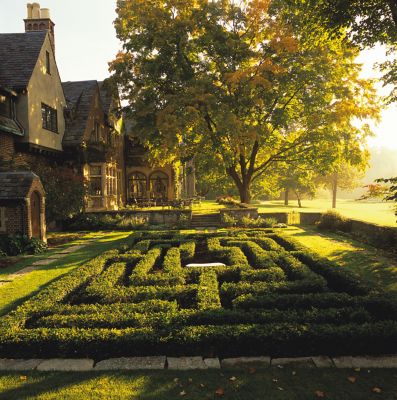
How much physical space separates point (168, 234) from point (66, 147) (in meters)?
10.6

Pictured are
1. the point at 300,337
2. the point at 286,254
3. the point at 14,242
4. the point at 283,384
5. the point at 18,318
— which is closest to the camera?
the point at 283,384

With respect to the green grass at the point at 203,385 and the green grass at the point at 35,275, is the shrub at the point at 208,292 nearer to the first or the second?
the green grass at the point at 203,385

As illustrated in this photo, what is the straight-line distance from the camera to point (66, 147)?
22234 mm

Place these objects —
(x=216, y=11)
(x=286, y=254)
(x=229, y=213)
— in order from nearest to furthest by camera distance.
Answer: (x=286, y=254) < (x=216, y=11) < (x=229, y=213)

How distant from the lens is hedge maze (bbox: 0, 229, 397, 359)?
17.9 feet

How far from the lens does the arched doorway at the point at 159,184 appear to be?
3453cm

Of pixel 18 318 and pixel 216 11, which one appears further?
pixel 216 11

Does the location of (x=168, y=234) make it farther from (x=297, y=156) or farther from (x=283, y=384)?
(x=297, y=156)

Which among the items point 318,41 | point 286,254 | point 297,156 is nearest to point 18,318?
point 286,254

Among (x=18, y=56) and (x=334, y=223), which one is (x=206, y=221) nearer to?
(x=334, y=223)

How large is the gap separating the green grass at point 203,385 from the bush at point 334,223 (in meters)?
15.8

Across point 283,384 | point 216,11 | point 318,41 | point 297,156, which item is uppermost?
point 216,11

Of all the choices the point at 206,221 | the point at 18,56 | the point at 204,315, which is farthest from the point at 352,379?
the point at 18,56

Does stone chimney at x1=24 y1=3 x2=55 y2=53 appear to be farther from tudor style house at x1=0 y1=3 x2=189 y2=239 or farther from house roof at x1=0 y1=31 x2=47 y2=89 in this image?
house roof at x1=0 y1=31 x2=47 y2=89
